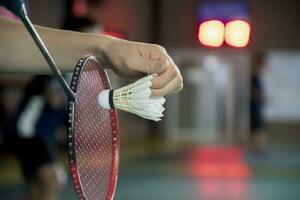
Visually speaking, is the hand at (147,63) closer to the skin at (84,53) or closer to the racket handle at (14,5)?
the skin at (84,53)

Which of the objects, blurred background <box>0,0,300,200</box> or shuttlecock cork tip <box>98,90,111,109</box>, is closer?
shuttlecock cork tip <box>98,90,111,109</box>

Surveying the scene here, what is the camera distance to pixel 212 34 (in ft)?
27.1

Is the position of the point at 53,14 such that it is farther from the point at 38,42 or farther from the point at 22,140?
the point at 38,42

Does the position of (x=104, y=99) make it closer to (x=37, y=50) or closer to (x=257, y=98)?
(x=37, y=50)

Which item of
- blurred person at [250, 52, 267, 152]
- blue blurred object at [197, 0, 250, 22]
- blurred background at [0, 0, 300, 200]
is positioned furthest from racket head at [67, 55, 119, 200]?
blue blurred object at [197, 0, 250, 22]

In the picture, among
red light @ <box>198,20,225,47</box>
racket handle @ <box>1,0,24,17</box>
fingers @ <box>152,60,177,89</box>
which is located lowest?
red light @ <box>198,20,225,47</box>

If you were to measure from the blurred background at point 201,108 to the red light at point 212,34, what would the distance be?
0.01 meters

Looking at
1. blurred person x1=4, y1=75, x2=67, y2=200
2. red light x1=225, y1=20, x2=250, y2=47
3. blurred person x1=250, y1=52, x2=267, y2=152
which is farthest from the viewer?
red light x1=225, y1=20, x2=250, y2=47

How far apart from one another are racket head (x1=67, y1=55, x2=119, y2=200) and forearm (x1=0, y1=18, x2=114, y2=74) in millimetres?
56

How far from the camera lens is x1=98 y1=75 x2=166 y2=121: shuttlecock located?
0.94 metres

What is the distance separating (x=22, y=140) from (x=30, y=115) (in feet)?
0.61

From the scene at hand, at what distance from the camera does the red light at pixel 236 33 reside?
8.23 meters

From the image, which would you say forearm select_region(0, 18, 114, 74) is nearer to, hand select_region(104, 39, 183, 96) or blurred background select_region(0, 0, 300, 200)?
hand select_region(104, 39, 183, 96)

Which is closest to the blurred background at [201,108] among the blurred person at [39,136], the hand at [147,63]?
the blurred person at [39,136]
